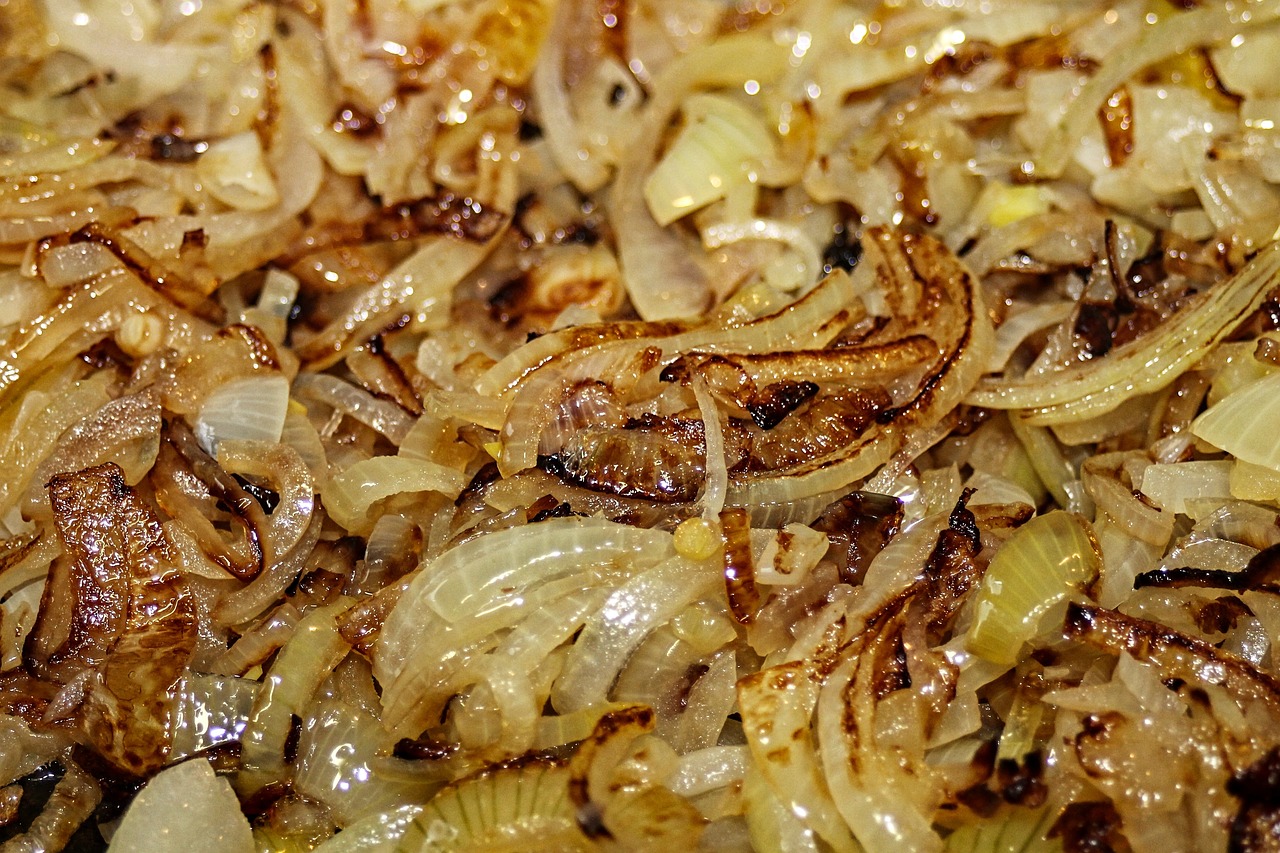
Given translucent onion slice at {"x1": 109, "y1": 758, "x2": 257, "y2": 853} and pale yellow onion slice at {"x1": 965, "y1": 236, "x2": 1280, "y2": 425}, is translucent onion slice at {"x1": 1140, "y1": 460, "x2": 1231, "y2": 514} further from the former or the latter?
translucent onion slice at {"x1": 109, "y1": 758, "x2": 257, "y2": 853}

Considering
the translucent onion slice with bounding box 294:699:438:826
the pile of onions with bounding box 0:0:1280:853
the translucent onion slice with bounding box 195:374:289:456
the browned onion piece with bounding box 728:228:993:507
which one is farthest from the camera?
the translucent onion slice with bounding box 195:374:289:456

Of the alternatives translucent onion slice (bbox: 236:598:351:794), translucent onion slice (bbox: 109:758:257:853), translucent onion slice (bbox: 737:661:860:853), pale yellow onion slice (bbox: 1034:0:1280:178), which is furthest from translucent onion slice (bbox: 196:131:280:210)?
pale yellow onion slice (bbox: 1034:0:1280:178)

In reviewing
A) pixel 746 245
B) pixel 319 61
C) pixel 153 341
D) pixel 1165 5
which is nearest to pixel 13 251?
pixel 153 341

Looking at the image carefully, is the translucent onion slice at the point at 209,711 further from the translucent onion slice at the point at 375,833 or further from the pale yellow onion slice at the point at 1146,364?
the pale yellow onion slice at the point at 1146,364

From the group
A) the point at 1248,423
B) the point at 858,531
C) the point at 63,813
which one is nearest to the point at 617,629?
the point at 858,531

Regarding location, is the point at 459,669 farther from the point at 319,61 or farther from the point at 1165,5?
the point at 1165,5

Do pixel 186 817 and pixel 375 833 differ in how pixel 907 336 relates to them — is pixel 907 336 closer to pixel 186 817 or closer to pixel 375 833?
pixel 375 833
